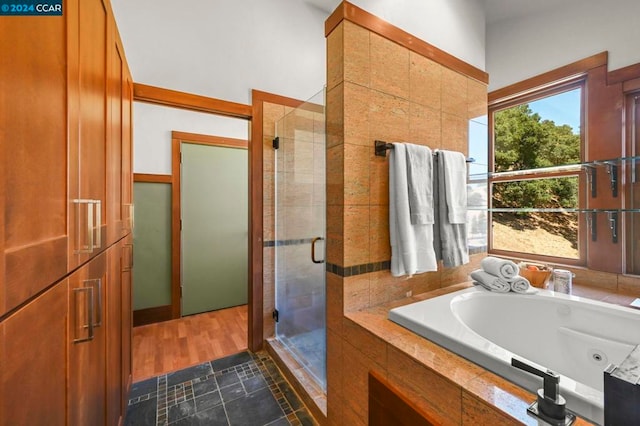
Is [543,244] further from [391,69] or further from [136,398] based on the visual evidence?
[136,398]

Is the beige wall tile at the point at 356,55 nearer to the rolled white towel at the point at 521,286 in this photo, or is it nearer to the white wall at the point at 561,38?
the rolled white towel at the point at 521,286

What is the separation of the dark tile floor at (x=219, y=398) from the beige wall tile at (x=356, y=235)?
40.7 inches

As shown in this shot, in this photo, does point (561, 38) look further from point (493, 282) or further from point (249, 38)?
point (249, 38)

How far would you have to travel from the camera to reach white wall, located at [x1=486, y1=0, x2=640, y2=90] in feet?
5.61

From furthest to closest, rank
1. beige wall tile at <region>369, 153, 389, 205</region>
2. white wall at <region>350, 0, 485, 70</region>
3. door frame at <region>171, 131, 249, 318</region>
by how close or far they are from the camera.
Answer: door frame at <region>171, 131, 249, 318</region> < white wall at <region>350, 0, 485, 70</region> < beige wall tile at <region>369, 153, 389, 205</region>

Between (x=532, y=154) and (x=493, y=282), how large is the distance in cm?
128

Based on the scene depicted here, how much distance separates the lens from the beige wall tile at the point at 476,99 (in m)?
1.95

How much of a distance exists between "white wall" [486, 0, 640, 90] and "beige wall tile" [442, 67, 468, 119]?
27.5 inches

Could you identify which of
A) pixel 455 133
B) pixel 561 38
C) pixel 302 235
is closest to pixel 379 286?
pixel 302 235

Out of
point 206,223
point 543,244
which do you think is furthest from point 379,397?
point 206,223

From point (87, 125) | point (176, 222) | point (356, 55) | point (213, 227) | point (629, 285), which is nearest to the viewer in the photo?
point (87, 125)

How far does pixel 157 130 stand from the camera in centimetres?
288

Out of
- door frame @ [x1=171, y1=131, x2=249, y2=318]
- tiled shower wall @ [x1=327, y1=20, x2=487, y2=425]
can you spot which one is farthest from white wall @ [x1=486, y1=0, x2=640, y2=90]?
door frame @ [x1=171, y1=131, x2=249, y2=318]

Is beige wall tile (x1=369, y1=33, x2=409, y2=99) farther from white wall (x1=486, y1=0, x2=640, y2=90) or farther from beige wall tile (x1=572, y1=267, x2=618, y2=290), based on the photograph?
beige wall tile (x1=572, y1=267, x2=618, y2=290)
